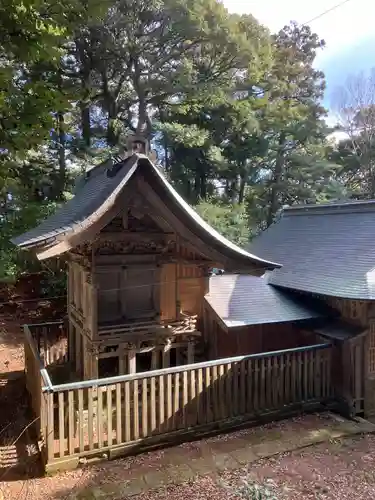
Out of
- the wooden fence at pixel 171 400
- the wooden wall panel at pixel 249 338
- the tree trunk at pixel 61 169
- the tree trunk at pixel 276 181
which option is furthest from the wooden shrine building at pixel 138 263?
the tree trunk at pixel 276 181

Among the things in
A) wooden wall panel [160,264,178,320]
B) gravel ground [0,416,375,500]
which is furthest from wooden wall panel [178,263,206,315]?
gravel ground [0,416,375,500]

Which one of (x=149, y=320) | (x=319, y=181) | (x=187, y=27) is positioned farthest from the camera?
(x=319, y=181)

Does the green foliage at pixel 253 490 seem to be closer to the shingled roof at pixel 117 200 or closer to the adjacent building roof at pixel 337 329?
the adjacent building roof at pixel 337 329

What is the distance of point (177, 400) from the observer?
6.25 meters

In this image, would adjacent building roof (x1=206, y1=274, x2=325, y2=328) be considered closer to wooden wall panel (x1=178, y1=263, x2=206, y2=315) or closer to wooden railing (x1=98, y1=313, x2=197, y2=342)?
wooden wall panel (x1=178, y1=263, x2=206, y2=315)

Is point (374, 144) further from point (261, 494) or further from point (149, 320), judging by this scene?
point (261, 494)

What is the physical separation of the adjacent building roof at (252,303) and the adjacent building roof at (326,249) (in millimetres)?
418

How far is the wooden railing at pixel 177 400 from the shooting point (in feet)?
18.2

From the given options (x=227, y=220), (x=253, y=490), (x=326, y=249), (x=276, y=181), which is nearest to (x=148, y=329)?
(x=253, y=490)

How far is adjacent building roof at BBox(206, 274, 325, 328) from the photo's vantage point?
770 centimetres

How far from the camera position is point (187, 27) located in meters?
14.3

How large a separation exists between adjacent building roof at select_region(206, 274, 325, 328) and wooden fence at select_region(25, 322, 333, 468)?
0.85 m

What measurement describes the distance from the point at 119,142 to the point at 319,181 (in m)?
11.8

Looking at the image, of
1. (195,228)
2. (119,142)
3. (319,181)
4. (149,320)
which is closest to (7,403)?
(149,320)
